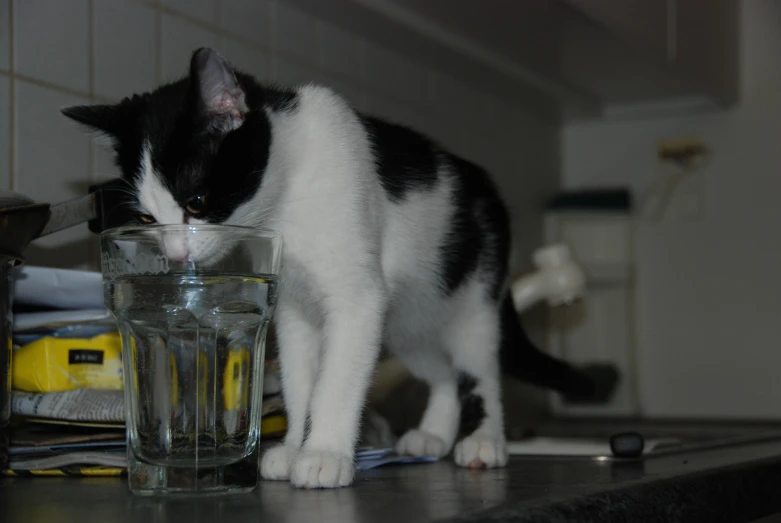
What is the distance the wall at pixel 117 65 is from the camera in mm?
1261

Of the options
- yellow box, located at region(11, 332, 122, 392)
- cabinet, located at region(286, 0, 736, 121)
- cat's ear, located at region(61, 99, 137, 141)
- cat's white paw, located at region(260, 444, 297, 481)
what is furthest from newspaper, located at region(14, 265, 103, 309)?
cabinet, located at region(286, 0, 736, 121)

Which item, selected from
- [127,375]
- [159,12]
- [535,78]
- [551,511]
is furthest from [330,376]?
[535,78]

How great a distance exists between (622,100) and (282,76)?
4.13 feet

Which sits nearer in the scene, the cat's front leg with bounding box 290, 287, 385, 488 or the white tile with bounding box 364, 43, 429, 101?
the cat's front leg with bounding box 290, 287, 385, 488

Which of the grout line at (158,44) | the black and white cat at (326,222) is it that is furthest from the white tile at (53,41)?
the black and white cat at (326,222)

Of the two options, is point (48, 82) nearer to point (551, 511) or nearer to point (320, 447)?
point (320, 447)

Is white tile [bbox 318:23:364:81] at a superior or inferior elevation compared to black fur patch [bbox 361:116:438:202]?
superior

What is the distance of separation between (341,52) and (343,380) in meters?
1.09

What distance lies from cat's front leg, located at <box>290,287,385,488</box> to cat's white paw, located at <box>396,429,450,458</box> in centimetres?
30

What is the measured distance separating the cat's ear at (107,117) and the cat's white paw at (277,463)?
405 millimetres

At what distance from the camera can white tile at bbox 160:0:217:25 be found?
152 centimetres

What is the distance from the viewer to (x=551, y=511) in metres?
0.73

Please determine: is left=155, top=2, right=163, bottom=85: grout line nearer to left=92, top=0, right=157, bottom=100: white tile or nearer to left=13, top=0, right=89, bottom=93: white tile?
left=92, top=0, right=157, bottom=100: white tile

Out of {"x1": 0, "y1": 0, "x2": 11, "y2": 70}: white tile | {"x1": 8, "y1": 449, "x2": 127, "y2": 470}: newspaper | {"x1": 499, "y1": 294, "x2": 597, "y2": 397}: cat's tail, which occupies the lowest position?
{"x1": 8, "y1": 449, "x2": 127, "y2": 470}: newspaper
